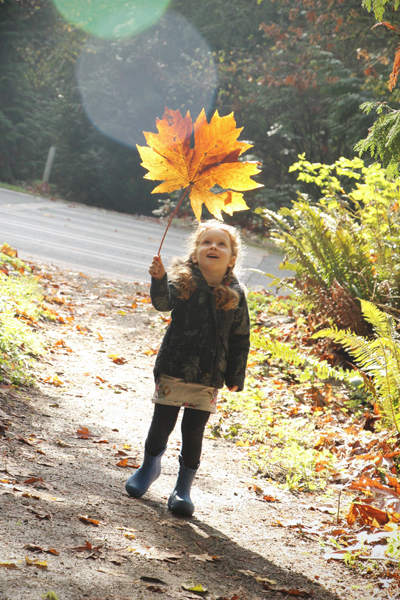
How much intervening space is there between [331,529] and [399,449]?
28.7 inches

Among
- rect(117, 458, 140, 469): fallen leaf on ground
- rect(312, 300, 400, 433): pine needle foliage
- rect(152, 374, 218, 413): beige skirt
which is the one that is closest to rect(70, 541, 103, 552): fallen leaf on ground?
rect(152, 374, 218, 413): beige skirt

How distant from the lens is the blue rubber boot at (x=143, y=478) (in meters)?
3.00

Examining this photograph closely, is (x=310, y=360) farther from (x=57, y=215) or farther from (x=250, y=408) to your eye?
(x=57, y=215)

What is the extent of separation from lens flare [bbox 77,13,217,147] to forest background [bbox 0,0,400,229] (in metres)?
0.04

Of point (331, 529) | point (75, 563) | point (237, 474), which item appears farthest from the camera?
point (237, 474)

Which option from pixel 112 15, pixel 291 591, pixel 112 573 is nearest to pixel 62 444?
pixel 112 573

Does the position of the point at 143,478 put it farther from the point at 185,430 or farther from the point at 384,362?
the point at 384,362

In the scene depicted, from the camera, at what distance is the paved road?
9.46 metres

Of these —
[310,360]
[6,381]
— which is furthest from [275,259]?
[6,381]

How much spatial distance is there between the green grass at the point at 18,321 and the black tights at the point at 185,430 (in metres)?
1.57

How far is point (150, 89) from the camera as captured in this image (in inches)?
805

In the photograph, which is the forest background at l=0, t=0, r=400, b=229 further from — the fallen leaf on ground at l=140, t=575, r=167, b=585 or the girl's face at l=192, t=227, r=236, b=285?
the fallen leaf on ground at l=140, t=575, r=167, b=585

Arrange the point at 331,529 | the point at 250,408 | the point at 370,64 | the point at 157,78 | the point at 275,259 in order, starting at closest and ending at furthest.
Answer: the point at 331,529 → the point at 250,408 → the point at 275,259 → the point at 370,64 → the point at 157,78

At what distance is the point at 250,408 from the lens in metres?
4.74
